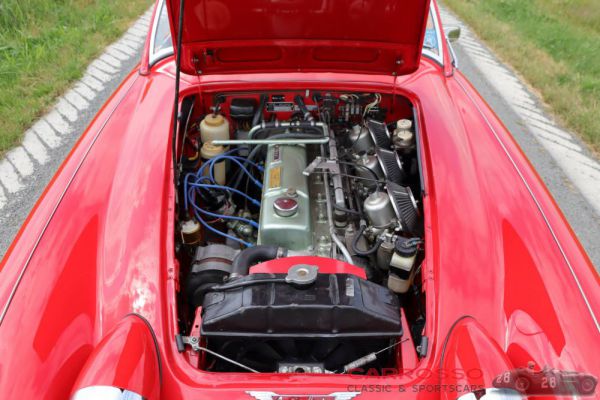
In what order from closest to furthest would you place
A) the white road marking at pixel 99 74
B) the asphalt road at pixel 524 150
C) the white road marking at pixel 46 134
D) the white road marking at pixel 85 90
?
the asphalt road at pixel 524 150 → the white road marking at pixel 46 134 → the white road marking at pixel 85 90 → the white road marking at pixel 99 74

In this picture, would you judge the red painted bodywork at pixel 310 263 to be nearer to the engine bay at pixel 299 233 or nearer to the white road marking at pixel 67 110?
the engine bay at pixel 299 233

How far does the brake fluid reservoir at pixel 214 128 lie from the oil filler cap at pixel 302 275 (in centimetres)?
115

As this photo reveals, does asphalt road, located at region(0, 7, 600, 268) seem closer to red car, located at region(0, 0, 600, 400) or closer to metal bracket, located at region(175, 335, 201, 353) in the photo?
red car, located at region(0, 0, 600, 400)

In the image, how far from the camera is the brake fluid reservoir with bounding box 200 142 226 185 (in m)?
2.48

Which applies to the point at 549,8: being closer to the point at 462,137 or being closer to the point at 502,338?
the point at 462,137

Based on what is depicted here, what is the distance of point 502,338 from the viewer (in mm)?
1586

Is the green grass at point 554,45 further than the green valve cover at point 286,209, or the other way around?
the green grass at point 554,45

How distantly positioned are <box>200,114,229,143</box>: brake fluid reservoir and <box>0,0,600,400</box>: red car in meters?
0.01

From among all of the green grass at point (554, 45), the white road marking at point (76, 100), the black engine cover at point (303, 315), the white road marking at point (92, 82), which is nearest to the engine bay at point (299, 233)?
the black engine cover at point (303, 315)

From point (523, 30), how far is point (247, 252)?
5928 mm

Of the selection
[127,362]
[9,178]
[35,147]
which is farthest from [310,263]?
[35,147]

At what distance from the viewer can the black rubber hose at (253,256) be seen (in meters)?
1.83

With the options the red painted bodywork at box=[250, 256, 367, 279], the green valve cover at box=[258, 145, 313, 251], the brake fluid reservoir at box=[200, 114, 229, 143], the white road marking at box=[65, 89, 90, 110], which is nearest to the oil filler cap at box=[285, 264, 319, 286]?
the red painted bodywork at box=[250, 256, 367, 279]

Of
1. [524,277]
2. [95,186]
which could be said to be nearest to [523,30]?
[524,277]
